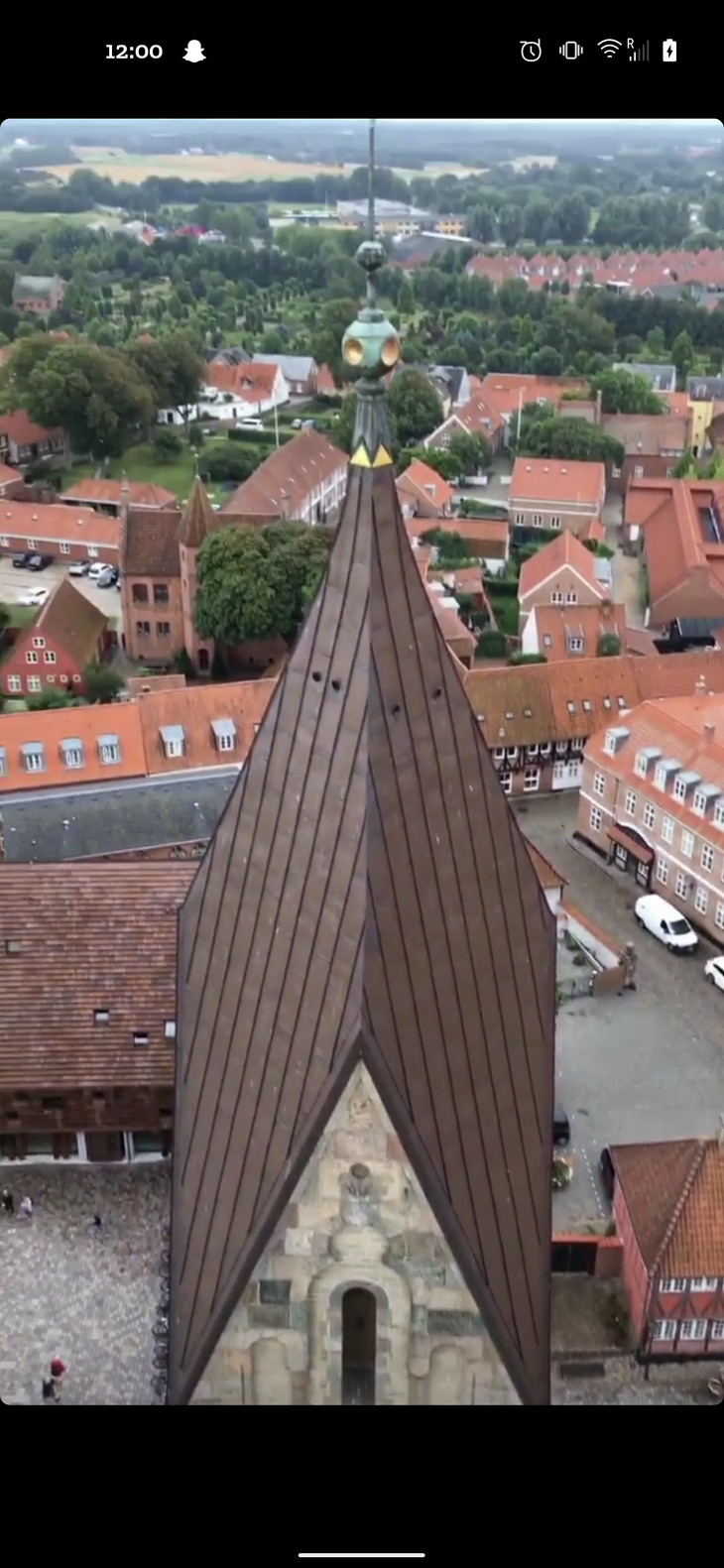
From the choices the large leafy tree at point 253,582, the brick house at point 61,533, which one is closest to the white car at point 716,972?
the large leafy tree at point 253,582

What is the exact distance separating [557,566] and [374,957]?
47090 millimetres

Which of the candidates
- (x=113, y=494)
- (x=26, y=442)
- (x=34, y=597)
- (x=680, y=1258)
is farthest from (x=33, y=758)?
(x=26, y=442)

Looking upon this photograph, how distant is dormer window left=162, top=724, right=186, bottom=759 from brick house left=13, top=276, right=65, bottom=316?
89.9 m

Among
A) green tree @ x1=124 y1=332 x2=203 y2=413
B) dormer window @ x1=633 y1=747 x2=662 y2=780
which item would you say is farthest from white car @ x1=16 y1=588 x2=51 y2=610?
dormer window @ x1=633 y1=747 x2=662 y2=780

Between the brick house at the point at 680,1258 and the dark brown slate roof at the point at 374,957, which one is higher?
the dark brown slate roof at the point at 374,957

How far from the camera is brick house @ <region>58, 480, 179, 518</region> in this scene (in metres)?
68.4

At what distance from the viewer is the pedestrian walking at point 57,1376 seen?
1791 cm

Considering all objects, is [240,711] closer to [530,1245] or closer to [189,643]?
[189,643]

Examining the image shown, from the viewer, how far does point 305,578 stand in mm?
49219

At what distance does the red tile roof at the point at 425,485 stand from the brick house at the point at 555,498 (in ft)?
11.7

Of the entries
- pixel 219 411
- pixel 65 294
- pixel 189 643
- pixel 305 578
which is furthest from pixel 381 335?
pixel 65 294

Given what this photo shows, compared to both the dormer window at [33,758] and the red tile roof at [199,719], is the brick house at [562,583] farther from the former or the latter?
the dormer window at [33,758]

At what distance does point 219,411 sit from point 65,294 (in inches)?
1299

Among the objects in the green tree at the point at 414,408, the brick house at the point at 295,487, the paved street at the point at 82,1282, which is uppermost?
the green tree at the point at 414,408
